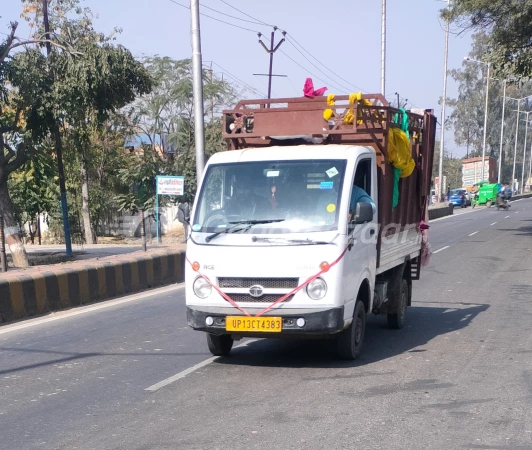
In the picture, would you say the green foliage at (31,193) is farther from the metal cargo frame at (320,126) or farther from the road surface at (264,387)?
the metal cargo frame at (320,126)

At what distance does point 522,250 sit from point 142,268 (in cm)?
1195

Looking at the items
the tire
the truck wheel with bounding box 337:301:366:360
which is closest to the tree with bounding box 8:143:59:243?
the tire

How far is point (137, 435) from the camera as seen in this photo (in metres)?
5.16

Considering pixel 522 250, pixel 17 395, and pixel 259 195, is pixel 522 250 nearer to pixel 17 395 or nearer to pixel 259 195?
pixel 259 195

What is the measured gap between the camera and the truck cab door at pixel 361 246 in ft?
22.6

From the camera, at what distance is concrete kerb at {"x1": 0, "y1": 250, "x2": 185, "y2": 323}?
1057cm

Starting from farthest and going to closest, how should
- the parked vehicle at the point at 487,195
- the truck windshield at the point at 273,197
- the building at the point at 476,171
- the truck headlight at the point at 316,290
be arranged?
the building at the point at 476,171
the parked vehicle at the point at 487,195
the truck windshield at the point at 273,197
the truck headlight at the point at 316,290

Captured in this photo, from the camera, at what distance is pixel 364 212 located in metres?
6.80

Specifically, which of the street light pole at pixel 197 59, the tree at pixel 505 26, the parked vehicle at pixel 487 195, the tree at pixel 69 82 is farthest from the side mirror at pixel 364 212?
the parked vehicle at pixel 487 195

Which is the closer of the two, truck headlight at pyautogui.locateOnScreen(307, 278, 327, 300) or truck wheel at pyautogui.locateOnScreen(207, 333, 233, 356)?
truck headlight at pyautogui.locateOnScreen(307, 278, 327, 300)

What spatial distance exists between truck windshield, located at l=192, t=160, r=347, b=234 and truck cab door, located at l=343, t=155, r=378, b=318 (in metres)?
0.24

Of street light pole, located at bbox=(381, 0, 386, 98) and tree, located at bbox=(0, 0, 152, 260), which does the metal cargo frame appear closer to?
tree, located at bbox=(0, 0, 152, 260)

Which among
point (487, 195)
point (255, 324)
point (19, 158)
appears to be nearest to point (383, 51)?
point (19, 158)

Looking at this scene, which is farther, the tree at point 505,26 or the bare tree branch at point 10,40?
the tree at point 505,26
